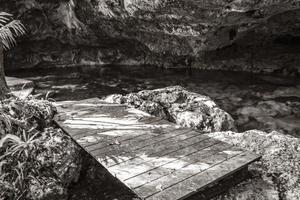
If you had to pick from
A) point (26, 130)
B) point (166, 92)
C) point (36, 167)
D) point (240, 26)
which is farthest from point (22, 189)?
point (240, 26)

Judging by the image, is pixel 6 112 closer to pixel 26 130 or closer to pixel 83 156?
pixel 26 130

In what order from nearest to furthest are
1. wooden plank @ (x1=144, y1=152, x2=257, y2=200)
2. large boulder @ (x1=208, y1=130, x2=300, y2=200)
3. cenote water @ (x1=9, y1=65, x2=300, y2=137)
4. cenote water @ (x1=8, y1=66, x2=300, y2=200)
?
wooden plank @ (x1=144, y1=152, x2=257, y2=200)
large boulder @ (x1=208, y1=130, x2=300, y2=200)
cenote water @ (x1=8, y1=66, x2=300, y2=200)
cenote water @ (x1=9, y1=65, x2=300, y2=137)

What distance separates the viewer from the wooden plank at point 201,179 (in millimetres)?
3576

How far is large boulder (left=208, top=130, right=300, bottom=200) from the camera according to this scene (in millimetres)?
4277

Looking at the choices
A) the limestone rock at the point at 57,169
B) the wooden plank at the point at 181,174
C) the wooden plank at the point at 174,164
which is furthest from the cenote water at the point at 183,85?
the wooden plank at the point at 181,174

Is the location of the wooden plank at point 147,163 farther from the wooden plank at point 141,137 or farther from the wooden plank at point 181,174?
the wooden plank at point 141,137

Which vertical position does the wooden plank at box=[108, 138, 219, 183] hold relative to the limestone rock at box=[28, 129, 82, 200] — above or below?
above

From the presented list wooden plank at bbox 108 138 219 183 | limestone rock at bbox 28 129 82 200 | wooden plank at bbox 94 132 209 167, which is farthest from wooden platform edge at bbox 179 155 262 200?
limestone rock at bbox 28 129 82 200

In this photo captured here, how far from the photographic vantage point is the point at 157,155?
14.6ft

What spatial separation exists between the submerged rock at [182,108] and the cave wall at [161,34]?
12.3 feet

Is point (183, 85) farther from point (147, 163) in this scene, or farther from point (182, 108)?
point (147, 163)

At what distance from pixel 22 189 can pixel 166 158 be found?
6.73ft

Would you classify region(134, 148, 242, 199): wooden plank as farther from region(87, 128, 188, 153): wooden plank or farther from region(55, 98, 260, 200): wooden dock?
Result: region(87, 128, 188, 153): wooden plank

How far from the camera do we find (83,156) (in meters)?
5.45
